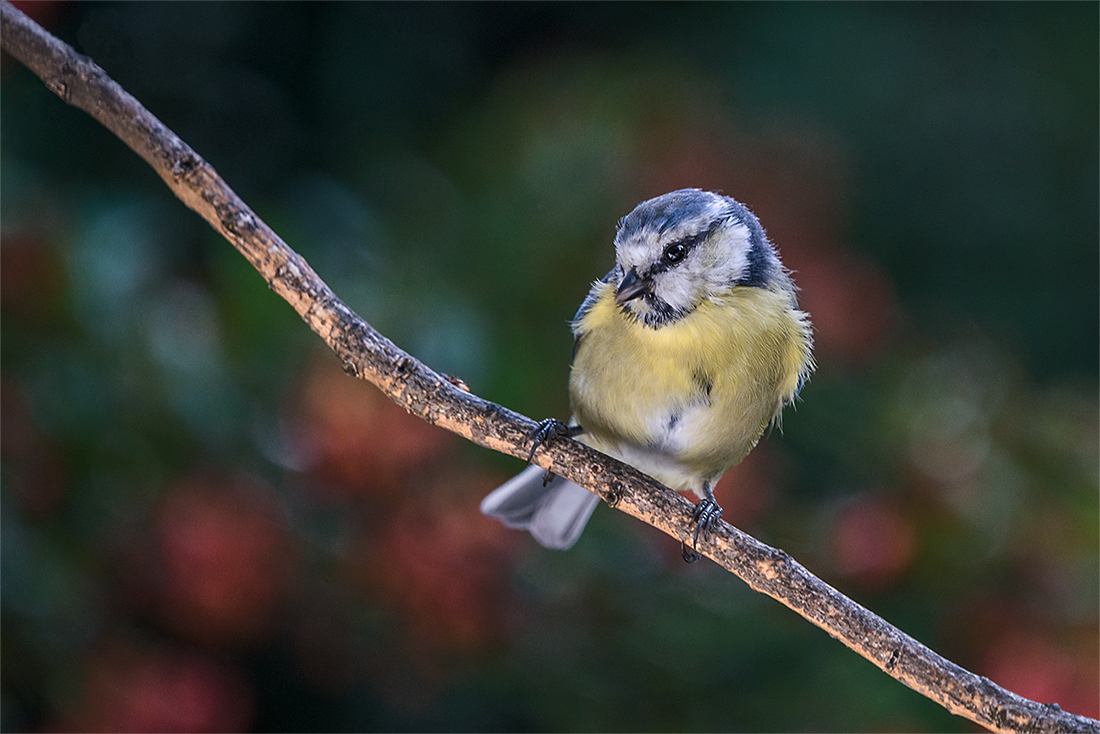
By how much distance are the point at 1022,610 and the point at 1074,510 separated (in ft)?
0.41

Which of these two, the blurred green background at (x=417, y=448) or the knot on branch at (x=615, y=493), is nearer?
the knot on branch at (x=615, y=493)

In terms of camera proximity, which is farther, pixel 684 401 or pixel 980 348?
pixel 980 348

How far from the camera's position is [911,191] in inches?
60.9

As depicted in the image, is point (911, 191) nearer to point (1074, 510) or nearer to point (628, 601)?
point (1074, 510)

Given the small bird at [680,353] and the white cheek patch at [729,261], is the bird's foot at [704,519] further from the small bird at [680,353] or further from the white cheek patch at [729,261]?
the white cheek patch at [729,261]

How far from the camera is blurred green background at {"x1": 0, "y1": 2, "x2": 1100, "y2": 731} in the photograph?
95cm

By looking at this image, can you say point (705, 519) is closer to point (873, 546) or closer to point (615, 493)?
point (615, 493)

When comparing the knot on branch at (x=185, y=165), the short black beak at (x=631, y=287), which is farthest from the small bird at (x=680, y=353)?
Result: the knot on branch at (x=185, y=165)

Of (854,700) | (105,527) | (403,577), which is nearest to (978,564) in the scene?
(854,700)

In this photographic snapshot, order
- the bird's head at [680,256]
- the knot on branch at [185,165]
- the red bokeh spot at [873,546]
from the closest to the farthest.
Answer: the knot on branch at [185,165], the bird's head at [680,256], the red bokeh spot at [873,546]

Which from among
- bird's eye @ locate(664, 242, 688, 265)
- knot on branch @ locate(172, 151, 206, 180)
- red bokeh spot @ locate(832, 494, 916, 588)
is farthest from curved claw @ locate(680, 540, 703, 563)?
knot on branch @ locate(172, 151, 206, 180)

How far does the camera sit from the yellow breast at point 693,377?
93cm

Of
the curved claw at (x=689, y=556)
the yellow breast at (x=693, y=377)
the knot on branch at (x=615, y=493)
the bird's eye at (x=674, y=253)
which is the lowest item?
the knot on branch at (x=615, y=493)

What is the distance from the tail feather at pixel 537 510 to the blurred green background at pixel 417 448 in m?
0.02
